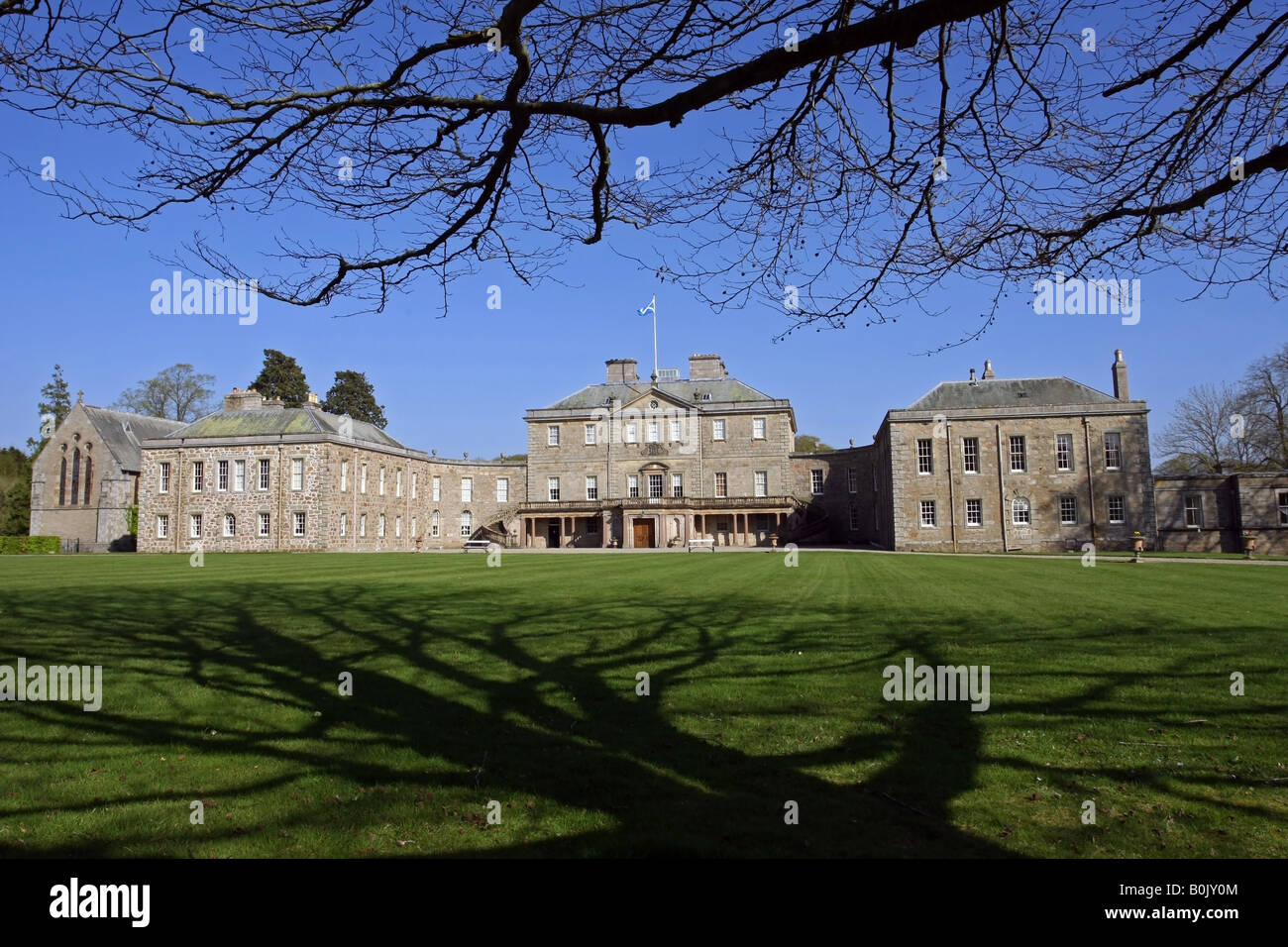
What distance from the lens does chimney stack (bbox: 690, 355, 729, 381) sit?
205 ft

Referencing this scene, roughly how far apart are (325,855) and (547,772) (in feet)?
5.39

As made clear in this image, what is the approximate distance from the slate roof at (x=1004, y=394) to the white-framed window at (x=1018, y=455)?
2.02 m

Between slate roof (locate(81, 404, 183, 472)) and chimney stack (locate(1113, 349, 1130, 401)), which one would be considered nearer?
chimney stack (locate(1113, 349, 1130, 401))

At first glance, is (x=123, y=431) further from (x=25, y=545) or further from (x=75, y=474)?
(x=25, y=545)

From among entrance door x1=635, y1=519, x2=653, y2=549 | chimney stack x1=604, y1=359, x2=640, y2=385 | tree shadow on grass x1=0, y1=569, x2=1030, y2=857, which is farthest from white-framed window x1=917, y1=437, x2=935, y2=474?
tree shadow on grass x1=0, y1=569, x2=1030, y2=857

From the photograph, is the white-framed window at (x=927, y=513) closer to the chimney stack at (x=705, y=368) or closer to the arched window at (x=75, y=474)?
the chimney stack at (x=705, y=368)

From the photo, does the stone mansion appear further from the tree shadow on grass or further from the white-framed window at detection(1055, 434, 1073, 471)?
the tree shadow on grass

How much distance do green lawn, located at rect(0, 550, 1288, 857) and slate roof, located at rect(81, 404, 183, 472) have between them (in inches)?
2044

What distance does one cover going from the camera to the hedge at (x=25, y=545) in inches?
1939

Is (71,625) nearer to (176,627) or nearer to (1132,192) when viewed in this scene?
(176,627)

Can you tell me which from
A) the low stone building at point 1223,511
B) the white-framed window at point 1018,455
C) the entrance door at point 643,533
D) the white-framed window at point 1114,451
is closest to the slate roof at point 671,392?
the entrance door at point 643,533

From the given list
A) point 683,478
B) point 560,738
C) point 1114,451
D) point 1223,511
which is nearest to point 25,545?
point 683,478

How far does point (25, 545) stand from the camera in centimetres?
4947

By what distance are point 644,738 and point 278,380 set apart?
76.6 meters
